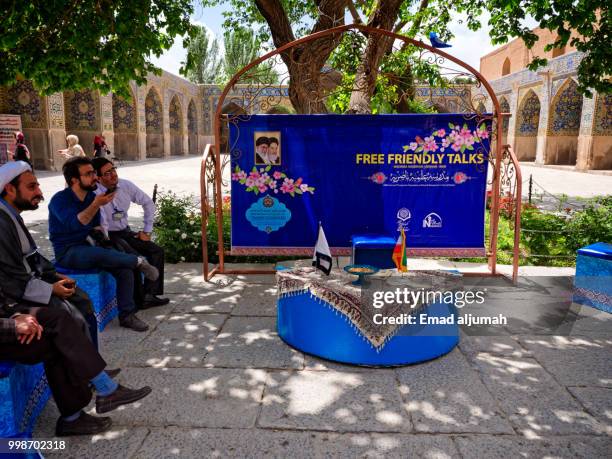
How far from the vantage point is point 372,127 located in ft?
17.5

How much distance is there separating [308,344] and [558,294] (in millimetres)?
3019

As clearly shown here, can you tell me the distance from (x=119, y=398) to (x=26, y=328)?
771mm

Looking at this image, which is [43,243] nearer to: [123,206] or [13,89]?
[123,206]

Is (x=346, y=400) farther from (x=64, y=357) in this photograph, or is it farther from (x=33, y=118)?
(x=33, y=118)

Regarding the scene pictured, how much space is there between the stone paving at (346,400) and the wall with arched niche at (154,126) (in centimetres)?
2735

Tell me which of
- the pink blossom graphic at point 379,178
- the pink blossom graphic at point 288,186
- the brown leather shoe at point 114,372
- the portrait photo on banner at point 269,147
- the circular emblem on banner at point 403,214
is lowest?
the brown leather shoe at point 114,372

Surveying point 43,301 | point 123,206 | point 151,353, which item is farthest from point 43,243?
point 43,301

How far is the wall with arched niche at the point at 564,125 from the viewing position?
23.2 metres

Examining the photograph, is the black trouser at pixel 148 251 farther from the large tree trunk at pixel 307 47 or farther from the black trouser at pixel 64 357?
the large tree trunk at pixel 307 47

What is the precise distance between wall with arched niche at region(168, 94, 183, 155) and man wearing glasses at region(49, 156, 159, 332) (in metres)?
29.0

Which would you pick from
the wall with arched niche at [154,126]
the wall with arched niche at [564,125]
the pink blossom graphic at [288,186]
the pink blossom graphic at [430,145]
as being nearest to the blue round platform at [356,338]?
the pink blossom graphic at [288,186]

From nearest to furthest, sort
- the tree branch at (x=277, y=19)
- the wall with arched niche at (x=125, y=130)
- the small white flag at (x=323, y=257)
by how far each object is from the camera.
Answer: the small white flag at (x=323, y=257)
the tree branch at (x=277, y=19)
the wall with arched niche at (x=125, y=130)

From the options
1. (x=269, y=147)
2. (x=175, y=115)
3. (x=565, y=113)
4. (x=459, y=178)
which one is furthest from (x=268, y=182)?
(x=175, y=115)

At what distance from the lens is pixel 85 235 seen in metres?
3.96
